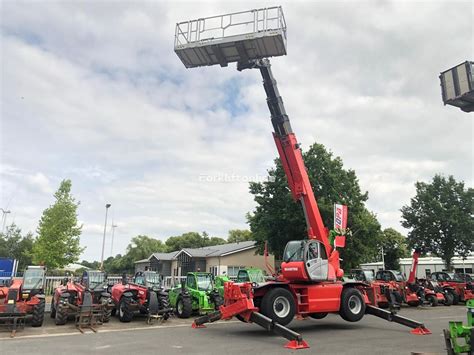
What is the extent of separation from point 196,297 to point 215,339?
18.7 feet

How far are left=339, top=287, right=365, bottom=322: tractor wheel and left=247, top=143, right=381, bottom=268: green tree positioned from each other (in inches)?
534

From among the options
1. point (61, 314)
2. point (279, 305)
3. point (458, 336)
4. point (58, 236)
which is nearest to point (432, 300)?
point (279, 305)

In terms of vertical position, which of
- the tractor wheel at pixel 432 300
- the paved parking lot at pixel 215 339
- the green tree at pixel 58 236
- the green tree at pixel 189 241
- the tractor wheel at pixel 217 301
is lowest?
the paved parking lot at pixel 215 339

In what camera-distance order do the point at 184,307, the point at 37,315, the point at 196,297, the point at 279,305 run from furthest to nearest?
1. the point at 196,297
2. the point at 184,307
3. the point at 37,315
4. the point at 279,305

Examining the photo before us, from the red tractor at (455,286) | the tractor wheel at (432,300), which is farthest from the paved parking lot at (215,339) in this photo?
the red tractor at (455,286)

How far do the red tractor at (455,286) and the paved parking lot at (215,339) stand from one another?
1105 cm

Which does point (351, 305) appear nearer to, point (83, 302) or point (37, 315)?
point (83, 302)

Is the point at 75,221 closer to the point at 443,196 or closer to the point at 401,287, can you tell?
the point at 401,287

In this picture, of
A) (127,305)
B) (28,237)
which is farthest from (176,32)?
(28,237)

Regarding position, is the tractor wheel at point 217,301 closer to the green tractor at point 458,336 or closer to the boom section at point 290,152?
the boom section at point 290,152

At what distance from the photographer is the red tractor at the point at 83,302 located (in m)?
13.6

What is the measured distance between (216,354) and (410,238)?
2932 cm

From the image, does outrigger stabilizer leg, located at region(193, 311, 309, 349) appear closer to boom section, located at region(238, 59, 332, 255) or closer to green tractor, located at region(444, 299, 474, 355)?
green tractor, located at region(444, 299, 474, 355)

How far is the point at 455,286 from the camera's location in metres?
24.7
